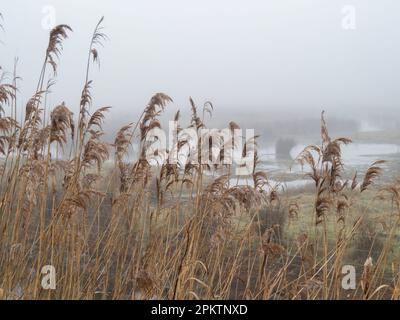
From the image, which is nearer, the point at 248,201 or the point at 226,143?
the point at 248,201

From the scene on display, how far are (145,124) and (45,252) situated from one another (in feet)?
3.25

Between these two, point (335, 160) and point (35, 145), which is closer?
point (335, 160)

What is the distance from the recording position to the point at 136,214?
4.11 metres

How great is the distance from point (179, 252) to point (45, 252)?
2.83 feet

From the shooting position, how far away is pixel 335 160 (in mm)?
3070

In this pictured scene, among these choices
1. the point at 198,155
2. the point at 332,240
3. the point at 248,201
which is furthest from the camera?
the point at 332,240
